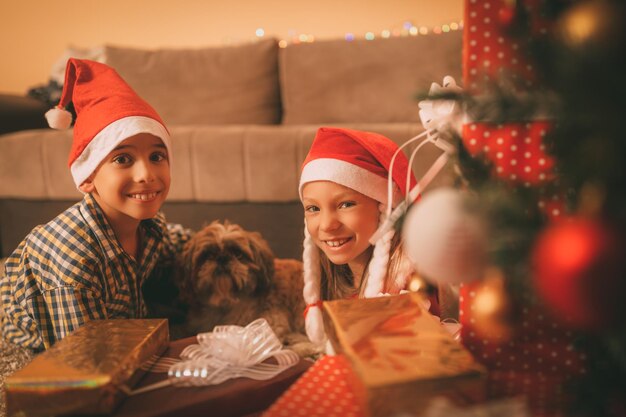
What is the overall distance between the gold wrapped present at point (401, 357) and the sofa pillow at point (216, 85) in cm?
187

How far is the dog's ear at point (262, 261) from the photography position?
1583 millimetres

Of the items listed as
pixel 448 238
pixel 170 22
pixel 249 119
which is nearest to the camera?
pixel 448 238

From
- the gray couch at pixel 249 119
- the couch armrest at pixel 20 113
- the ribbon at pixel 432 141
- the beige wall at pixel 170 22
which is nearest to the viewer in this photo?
the ribbon at pixel 432 141

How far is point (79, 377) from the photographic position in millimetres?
728

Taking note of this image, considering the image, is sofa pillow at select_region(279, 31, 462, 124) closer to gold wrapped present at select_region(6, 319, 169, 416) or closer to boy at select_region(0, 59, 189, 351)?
boy at select_region(0, 59, 189, 351)

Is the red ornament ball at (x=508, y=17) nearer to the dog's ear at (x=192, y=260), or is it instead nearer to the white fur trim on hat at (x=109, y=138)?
the white fur trim on hat at (x=109, y=138)

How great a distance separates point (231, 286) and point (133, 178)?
47 cm

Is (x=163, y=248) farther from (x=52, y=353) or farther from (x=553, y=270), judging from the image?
(x=553, y=270)

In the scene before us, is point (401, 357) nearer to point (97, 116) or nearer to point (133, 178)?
point (133, 178)

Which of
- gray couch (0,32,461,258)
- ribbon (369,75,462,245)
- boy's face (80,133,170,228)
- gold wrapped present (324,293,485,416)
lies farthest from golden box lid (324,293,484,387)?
gray couch (0,32,461,258)

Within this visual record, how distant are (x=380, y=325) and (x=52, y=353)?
0.53 m

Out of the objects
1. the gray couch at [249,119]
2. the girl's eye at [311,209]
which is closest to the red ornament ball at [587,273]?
the girl's eye at [311,209]

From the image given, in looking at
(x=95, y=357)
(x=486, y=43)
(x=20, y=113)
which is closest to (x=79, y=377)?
(x=95, y=357)

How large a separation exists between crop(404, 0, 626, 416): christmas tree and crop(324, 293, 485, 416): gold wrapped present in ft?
0.30
